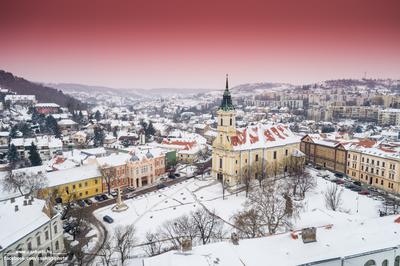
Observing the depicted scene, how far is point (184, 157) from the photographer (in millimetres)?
70625

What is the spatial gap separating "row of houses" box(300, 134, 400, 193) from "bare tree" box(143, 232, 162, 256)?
37.4 m

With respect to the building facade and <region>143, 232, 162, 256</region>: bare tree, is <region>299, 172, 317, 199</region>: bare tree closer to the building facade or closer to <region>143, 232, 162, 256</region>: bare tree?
the building facade

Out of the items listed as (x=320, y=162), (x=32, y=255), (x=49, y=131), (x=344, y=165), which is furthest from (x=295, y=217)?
(x=49, y=131)

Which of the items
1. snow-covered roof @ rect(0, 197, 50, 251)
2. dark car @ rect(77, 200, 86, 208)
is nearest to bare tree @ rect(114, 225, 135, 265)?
snow-covered roof @ rect(0, 197, 50, 251)

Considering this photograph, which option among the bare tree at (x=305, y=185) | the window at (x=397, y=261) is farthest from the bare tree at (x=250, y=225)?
the bare tree at (x=305, y=185)

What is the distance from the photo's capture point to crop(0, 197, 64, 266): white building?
2359 cm

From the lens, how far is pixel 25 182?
41594 millimetres

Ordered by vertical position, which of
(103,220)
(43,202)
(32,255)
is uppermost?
(43,202)

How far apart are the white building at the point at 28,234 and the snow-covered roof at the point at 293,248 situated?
11543 millimetres

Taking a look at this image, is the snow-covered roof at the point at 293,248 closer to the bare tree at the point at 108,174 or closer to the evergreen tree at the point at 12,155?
the bare tree at the point at 108,174

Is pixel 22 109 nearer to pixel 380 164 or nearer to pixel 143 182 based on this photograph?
pixel 143 182

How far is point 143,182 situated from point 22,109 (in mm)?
104574

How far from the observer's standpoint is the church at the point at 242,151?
51438 millimetres

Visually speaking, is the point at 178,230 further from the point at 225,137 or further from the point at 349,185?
the point at 349,185
